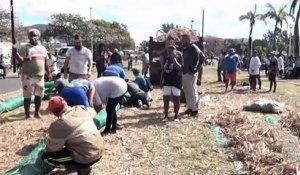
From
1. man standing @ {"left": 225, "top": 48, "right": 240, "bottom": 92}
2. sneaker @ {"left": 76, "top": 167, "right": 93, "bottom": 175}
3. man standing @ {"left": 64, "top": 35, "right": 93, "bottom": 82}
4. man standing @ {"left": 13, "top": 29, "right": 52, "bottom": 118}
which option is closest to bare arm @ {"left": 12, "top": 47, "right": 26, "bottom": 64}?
man standing @ {"left": 13, "top": 29, "right": 52, "bottom": 118}

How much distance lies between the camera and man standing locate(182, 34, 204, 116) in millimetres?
11180

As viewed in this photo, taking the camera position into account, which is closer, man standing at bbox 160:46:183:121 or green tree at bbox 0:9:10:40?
man standing at bbox 160:46:183:121

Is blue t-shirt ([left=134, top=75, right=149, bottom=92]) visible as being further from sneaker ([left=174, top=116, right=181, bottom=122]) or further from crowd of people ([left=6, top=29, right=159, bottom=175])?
sneaker ([left=174, top=116, right=181, bottom=122])

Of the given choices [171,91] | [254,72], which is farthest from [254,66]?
[171,91]

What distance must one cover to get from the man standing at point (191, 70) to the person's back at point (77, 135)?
5379mm

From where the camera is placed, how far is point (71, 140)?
583cm

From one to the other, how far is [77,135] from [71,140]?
0.09 meters

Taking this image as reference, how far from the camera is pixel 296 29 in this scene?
141ft

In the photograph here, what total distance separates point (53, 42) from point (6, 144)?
70.3 m

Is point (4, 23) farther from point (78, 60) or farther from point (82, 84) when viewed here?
point (82, 84)

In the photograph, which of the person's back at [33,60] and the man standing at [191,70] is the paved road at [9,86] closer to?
the person's back at [33,60]

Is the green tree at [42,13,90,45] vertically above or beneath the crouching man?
above

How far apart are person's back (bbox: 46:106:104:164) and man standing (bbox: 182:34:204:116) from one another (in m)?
5.38

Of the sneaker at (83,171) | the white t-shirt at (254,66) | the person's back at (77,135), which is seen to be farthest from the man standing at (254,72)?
the person's back at (77,135)
